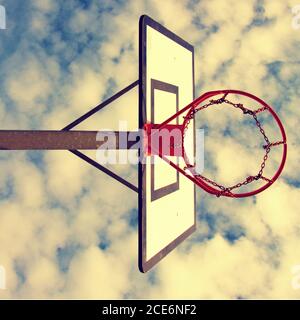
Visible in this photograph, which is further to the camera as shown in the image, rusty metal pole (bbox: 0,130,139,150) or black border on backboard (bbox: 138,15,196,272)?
rusty metal pole (bbox: 0,130,139,150)

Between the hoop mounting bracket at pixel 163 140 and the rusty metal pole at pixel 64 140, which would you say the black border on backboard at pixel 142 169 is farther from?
the rusty metal pole at pixel 64 140

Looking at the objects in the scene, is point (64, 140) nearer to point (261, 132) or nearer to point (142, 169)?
point (142, 169)

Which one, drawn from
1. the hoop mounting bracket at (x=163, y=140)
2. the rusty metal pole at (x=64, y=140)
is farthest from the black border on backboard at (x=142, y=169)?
the rusty metal pole at (x=64, y=140)

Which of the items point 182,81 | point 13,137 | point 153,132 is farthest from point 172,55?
point 13,137

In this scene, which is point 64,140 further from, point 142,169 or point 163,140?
point 163,140

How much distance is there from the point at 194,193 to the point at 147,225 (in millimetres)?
1169

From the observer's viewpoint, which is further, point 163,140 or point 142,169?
point 163,140

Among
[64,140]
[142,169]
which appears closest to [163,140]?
[142,169]

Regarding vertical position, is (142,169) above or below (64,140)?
below

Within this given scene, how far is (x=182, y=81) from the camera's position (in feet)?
12.5

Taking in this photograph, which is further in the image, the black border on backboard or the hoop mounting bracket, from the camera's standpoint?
the hoop mounting bracket

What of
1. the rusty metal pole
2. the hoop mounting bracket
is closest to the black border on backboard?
the hoop mounting bracket

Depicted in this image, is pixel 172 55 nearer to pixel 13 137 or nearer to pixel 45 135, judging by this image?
pixel 45 135

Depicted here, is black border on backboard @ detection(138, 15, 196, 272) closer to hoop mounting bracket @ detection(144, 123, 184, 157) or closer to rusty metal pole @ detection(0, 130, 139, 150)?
hoop mounting bracket @ detection(144, 123, 184, 157)
